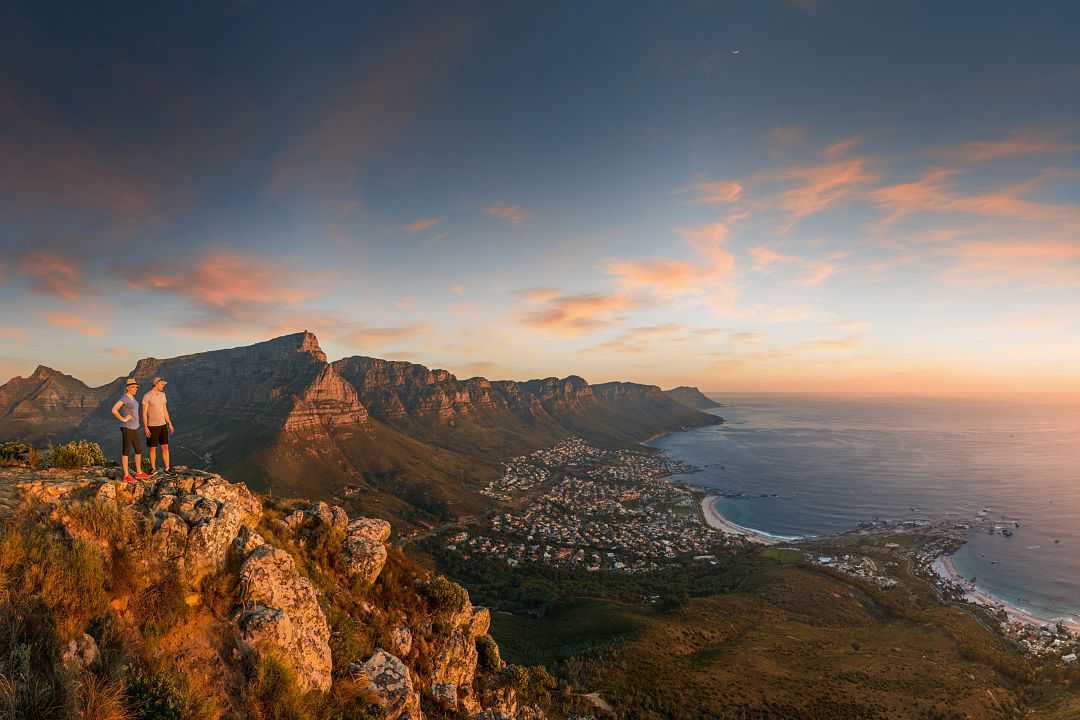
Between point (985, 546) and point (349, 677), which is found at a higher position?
point (349, 677)

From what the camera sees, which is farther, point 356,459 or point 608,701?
point 356,459

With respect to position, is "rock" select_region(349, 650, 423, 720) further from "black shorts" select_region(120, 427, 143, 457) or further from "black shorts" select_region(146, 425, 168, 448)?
"black shorts" select_region(146, 425, 168, 448)

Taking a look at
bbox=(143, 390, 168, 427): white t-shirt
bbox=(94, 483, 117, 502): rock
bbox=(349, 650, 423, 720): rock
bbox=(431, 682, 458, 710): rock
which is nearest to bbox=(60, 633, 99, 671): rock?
bbox=(94, 483, 117, 502): rock

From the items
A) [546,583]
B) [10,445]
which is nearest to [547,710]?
[10,445]

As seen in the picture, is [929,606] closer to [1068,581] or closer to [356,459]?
[1068,581]

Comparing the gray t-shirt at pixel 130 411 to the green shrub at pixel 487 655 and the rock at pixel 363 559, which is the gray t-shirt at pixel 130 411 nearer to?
the rock at pixel 363 559

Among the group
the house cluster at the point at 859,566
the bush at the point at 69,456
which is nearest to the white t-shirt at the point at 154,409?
the bush at the point at 69,456
